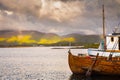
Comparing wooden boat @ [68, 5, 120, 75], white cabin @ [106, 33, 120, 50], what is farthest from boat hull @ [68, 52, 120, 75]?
white cabin @ [106, 33, 120, 50]

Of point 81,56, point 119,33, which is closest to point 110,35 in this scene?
point 119,33

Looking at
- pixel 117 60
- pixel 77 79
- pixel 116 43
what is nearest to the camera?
pixel 117 60

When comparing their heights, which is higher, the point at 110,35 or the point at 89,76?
the point at 110,35

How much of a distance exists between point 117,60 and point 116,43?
5931mm

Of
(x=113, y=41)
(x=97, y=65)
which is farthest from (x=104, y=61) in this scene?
(x=113, y=41)

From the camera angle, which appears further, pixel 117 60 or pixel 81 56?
pixel 81 56

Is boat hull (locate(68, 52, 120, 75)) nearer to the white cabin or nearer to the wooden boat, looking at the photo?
the wooden boat

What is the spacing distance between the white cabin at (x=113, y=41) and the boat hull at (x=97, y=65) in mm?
4206

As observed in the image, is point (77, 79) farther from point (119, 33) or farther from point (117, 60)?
point (119, 33)

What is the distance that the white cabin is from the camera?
4394cm

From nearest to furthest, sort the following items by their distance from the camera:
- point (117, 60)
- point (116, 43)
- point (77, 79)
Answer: point (117, 60) → point (77, 79) → point (116, 43)

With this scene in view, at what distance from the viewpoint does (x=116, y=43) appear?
44.0m

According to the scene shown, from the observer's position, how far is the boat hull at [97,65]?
38.8 meters

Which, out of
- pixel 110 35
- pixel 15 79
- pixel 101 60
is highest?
pixel 110 35
